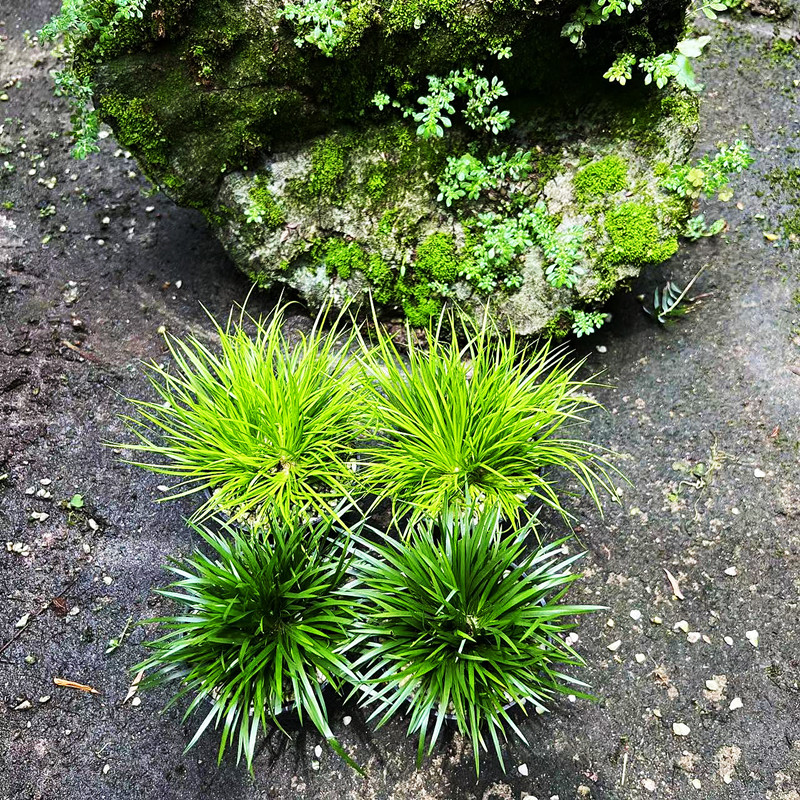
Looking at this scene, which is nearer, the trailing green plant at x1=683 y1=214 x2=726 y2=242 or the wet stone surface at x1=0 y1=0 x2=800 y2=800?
the wet stone surface at x1=0 y1=0 x2=800 y2=800

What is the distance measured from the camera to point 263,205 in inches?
117

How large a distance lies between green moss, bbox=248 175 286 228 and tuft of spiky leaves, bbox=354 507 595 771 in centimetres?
159

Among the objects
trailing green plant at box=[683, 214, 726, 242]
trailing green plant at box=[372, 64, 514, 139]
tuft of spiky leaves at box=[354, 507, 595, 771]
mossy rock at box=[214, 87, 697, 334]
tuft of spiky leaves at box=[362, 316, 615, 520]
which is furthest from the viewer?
trailing green plant at box=[683, 214, 726, 242]

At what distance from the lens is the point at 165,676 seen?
8.01 ft

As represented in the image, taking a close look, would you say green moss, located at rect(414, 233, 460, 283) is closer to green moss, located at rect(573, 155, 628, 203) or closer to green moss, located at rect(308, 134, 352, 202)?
green moss, located at rect(308, 134, 352, 202)

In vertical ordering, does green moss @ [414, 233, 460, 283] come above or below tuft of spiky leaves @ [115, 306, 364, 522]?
above

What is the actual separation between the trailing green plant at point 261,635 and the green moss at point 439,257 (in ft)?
4.21

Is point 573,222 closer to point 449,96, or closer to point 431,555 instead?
point 449,96

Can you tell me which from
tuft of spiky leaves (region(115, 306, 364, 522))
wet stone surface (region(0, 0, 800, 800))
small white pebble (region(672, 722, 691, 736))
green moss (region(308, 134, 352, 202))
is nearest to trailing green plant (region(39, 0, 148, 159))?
wet stone surface (region(0, 0, 800, 800))

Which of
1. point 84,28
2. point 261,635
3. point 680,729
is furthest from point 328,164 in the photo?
point 680,729

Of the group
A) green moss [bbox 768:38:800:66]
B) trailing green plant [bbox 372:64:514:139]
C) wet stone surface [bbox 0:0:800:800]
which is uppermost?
trailing green plant [bbox 372:64:514:139]

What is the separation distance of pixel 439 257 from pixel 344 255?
444 mm

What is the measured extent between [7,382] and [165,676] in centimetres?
163

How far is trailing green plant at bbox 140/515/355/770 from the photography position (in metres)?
2.16
